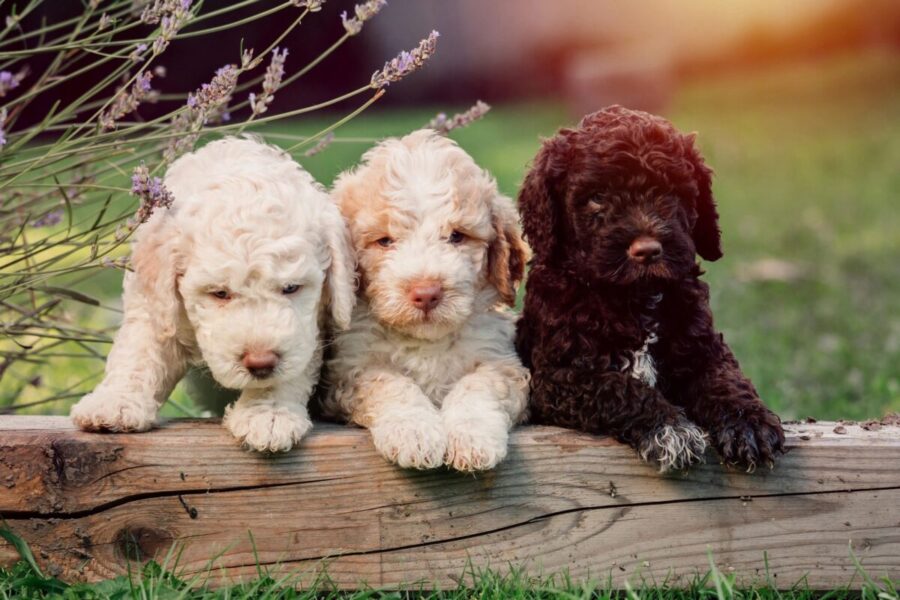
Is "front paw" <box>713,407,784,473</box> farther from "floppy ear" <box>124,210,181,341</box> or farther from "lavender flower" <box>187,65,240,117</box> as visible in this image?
"lavender flower" <box>187,65,240,117</box>

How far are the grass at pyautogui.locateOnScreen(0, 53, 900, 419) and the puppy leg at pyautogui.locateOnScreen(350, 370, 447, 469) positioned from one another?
101 centimetres

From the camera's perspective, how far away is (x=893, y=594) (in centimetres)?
358

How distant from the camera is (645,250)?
346cm

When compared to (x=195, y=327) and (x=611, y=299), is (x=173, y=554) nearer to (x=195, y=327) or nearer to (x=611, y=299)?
(x=195, y=327)

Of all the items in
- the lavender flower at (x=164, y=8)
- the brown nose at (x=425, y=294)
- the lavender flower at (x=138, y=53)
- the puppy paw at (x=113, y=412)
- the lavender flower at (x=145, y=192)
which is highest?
the lavender flower at (x=164, y=8)

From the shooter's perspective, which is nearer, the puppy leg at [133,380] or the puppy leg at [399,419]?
the puppy leg at [399,419]

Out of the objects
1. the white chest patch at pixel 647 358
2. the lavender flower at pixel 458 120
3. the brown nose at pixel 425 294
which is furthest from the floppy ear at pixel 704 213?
the lavender flower at pixel 458 120

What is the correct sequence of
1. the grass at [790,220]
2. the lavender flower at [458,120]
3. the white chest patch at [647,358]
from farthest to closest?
1. the grass at [790,220]
2. the lavender flower at [458,120]
3. the white chest patch at [647,358]

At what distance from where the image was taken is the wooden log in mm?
3637

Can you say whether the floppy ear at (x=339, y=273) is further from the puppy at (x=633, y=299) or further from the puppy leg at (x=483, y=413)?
the puppy at (x=633, y=299)

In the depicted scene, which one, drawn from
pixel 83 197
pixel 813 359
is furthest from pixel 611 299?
pixel 813 359

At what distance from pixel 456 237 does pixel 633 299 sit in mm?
692

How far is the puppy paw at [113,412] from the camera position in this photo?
3.59m

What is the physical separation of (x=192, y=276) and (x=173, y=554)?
1.01 m
